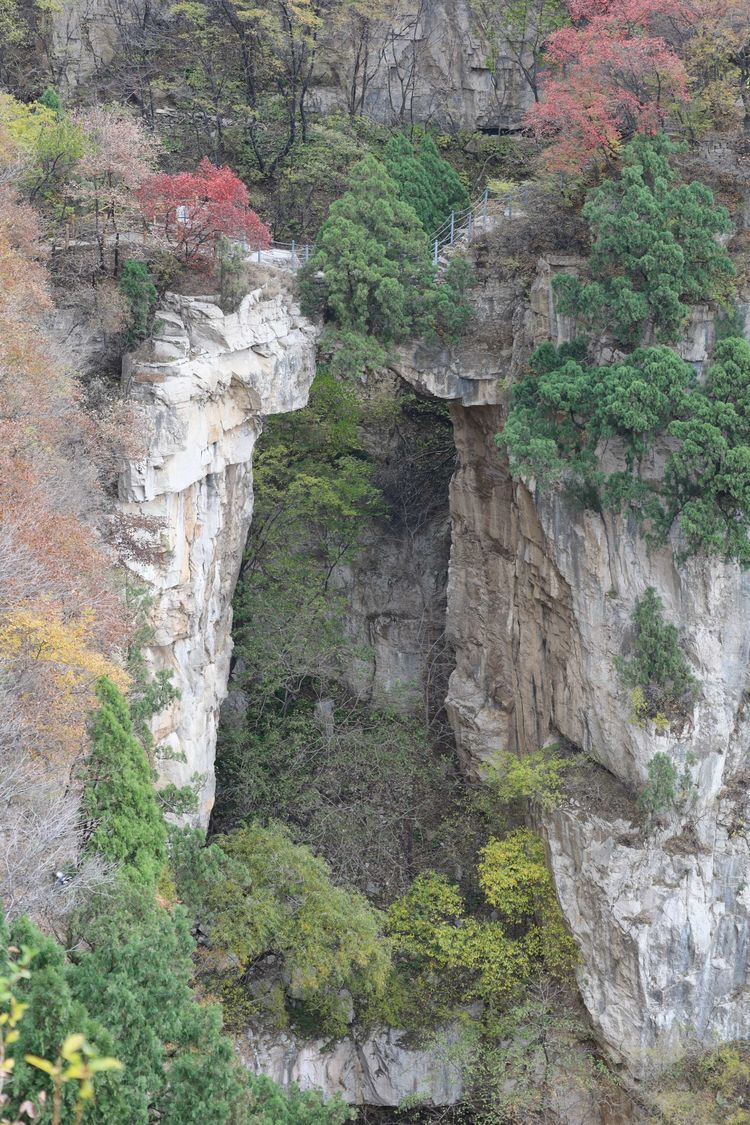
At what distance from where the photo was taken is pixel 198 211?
20.3 metres

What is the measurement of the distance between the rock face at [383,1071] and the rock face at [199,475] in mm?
5278

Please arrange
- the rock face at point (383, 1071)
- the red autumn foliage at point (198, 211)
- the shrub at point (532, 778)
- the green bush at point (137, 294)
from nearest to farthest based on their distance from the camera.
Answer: the green bush at point (137, 294)
the red autumn foliage at point (198, 211)
the shrub at point (532, 778)
the rock face at point (383, 1071)

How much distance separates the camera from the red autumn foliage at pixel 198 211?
20.0 m

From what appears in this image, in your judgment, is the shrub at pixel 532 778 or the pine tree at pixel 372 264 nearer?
the shrub at pixel 532 778

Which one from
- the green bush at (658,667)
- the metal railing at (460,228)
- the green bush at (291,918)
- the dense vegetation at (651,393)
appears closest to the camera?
the green bush at (291,918)

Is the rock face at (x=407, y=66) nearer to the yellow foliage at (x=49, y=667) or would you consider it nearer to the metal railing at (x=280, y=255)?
the metal railing at (x=280, y=255)

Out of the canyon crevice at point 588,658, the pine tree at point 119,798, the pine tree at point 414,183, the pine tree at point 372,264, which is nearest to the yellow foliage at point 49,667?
the pine tree at point 119,798

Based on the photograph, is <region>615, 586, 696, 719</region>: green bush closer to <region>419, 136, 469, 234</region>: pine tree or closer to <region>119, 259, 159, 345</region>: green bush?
<region>419, 136, 469, 234</region>: pine tree

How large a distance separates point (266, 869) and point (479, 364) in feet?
36.0

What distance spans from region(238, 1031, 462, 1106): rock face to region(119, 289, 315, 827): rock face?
5.28 metres

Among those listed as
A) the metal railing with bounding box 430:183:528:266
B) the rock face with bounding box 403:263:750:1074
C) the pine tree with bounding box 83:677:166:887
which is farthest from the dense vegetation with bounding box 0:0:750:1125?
the rock face with bounding box 403:263:750:1074

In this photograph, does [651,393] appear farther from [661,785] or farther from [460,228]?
[460,228]

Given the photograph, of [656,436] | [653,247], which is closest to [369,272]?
[653,247]

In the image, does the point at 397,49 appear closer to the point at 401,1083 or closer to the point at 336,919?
the point at 336,919
